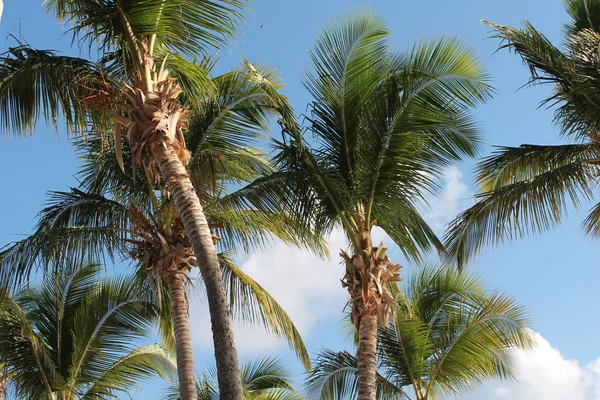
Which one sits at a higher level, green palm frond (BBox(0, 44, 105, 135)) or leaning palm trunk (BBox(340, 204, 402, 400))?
green palm frond (BBox(0, 44, 105, 135))

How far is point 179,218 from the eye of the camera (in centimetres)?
1116

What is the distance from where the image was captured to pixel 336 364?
13.6m

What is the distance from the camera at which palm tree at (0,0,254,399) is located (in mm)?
8758

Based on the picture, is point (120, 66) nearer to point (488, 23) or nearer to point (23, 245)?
point (23, 245)

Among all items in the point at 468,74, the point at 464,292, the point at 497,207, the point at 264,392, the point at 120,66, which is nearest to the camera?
the point at 120,66

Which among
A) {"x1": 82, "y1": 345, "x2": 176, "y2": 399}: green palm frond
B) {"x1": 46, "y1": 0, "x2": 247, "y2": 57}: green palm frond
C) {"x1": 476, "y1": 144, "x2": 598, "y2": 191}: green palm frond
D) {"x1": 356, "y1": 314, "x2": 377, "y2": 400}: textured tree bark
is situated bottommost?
{"x1": 356, "y1": 314, "x2": 377, "y2": 400}: textured tree bark

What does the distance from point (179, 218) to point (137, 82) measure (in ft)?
8.31

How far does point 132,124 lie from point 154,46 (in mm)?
1774

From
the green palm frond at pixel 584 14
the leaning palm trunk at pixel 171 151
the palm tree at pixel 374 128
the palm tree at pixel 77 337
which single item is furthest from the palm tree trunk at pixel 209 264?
the green palm frond at pixel 584 14

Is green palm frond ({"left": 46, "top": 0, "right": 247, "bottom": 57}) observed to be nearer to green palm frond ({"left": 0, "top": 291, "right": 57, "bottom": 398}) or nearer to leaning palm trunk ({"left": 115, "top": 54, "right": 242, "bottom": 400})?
leaning palm trunk ({"left": 115, "top": 54, "right": 242, "bottom": 400})

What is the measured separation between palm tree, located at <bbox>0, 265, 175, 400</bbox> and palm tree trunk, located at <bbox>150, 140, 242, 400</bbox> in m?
4.99

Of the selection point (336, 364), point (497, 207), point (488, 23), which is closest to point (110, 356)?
point (336, 364)

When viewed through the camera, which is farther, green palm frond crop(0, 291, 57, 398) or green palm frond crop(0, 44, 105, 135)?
green palm frond crop(0, 291, 57, 398)

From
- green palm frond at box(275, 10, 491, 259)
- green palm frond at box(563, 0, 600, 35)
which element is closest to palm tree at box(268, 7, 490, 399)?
green palm frond at box(275, 10, 491, 259)
